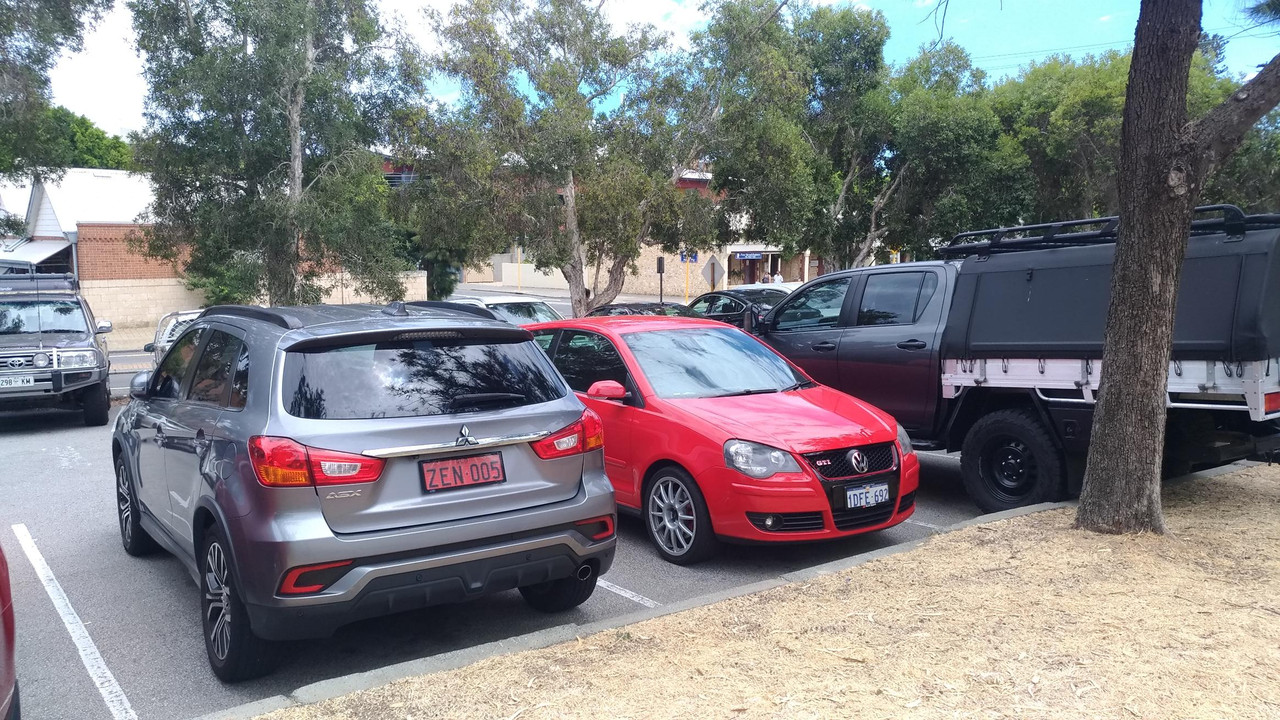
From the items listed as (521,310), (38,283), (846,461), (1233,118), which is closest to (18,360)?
(38,283)

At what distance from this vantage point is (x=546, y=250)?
19.4 m

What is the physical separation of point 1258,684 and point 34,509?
8.91 metres

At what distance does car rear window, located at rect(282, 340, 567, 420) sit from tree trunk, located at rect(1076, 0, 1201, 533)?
11.3ft

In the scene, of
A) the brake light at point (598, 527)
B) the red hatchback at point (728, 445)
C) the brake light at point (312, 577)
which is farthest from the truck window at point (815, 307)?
the brake light at point (312, 577)

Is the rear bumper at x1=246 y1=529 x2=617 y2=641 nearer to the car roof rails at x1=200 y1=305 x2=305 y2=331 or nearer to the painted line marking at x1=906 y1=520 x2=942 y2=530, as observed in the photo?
the car roof rails at x1=200 y1=305 x2=305 y2=331

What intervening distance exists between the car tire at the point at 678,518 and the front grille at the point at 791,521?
318mm

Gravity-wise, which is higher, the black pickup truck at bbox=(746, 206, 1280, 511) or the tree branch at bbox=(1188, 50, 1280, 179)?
the tree branch at bbox=(1188, 50, 1280, 179)

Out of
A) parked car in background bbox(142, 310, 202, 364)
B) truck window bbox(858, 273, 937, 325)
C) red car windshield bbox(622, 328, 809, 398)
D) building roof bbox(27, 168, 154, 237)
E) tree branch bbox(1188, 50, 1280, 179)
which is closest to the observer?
tree branch bbox(1188, 50, 1280, 179)

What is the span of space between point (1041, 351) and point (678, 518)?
9.91 ft

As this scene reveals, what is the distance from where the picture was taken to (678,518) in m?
6.39

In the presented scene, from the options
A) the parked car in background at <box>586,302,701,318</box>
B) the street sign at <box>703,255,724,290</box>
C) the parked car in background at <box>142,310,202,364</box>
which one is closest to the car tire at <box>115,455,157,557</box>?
the parked car in background at <box>142,310,202,364</box>

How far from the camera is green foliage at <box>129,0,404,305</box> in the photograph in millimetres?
14977

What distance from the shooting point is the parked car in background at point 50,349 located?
1177 cm

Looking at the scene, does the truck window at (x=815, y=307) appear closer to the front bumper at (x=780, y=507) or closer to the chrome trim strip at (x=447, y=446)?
the front bumper at (x=780, y=507)
